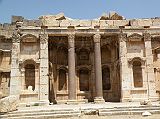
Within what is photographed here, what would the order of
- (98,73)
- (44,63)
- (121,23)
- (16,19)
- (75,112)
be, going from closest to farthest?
(75,112)
(44,63)
(98,73)
(16,19)
(121,23)

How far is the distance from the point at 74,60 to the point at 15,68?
17.7ft

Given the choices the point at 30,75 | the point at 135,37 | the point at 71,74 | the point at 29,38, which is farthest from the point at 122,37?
the point at 30,75

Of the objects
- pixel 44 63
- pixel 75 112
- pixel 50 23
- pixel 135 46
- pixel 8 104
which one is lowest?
pixel 75 112

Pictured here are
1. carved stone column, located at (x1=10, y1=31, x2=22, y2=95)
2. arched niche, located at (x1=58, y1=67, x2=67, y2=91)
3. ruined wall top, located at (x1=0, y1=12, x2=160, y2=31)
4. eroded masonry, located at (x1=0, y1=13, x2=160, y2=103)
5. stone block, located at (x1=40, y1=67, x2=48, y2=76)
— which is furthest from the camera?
arched niche, located at (x1=58, y1=67, x2=67, y2=91)

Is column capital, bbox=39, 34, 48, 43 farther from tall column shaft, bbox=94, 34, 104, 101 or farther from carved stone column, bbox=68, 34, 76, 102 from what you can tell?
tall column shaft, bbox=94, 34, 104, 101

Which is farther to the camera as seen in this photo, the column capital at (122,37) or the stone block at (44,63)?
the column capital at (122,37)

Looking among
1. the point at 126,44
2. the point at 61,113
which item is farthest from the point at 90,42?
the point at 61,113

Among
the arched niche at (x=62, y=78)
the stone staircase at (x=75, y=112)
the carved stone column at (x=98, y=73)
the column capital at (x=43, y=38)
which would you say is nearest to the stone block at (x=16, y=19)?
the column capital at (x=43, y=38)

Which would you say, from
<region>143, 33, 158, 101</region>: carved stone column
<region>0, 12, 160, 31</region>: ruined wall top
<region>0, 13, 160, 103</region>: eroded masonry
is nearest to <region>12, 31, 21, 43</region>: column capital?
<region>0, 13, 160, 103</region>: eroded masonry

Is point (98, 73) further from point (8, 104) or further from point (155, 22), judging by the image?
point (8, 104)

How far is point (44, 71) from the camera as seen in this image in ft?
81.3

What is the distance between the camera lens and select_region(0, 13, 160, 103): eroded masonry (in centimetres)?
2488

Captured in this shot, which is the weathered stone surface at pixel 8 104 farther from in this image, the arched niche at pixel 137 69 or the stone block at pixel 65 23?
the arched niche at pixel 137 69

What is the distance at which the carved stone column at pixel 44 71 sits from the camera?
953 inches
